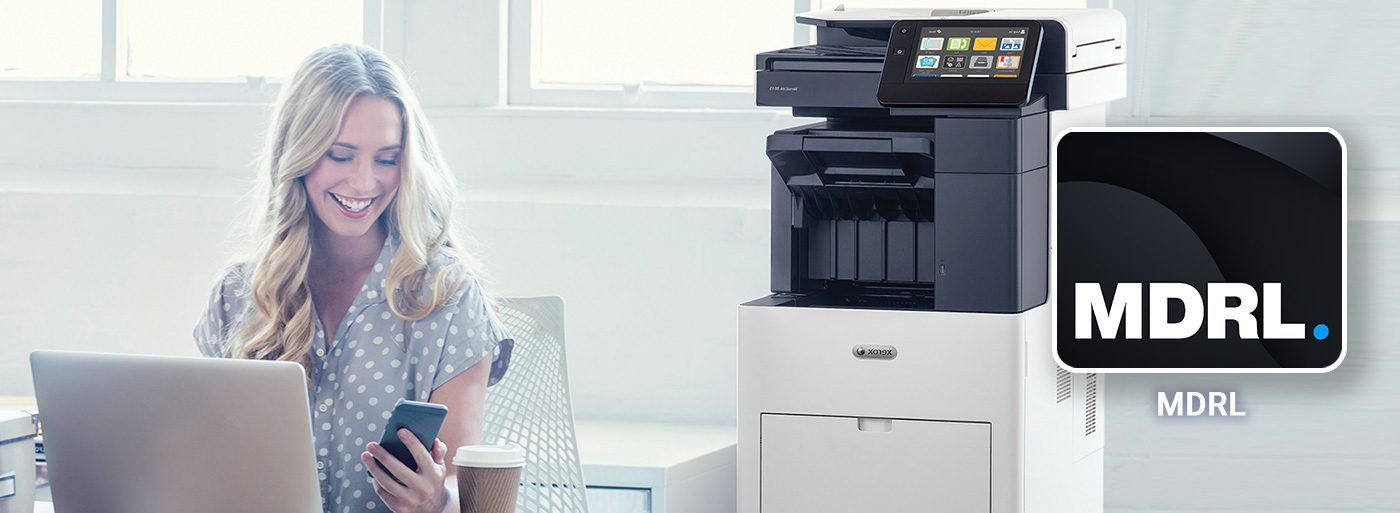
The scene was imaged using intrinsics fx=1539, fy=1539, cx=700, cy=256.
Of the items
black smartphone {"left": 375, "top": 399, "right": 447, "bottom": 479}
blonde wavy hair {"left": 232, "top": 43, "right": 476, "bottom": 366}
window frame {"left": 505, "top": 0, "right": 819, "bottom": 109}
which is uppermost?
window frame {"left": 505, "top": 0, "right": 819, "bottom": 109}

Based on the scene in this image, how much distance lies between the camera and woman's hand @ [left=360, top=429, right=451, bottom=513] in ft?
5.58

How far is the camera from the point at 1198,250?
92.6 inches

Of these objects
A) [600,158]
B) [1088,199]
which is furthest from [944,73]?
[600,158]

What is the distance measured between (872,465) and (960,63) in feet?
1.84

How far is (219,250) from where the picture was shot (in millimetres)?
3324

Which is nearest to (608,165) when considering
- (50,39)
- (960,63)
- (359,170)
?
(359,170)

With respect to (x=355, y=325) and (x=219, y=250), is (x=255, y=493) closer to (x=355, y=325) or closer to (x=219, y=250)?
(x=355, y=325)

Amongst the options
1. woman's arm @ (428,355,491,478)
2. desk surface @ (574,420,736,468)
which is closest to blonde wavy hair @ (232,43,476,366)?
woman's arm @ (428,355,491,478)

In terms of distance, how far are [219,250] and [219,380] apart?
1883mm

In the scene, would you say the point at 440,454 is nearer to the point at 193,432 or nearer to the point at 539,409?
the point at 193,432

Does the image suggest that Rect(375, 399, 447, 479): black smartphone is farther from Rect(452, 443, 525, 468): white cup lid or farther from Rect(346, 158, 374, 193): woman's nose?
Rect(346, 158, 374, 193): woman's nose

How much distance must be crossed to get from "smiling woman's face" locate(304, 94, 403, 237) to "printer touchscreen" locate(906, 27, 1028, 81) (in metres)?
0.93

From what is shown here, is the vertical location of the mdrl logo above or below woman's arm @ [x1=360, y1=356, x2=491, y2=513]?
above

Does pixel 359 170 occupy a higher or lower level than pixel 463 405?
higher
